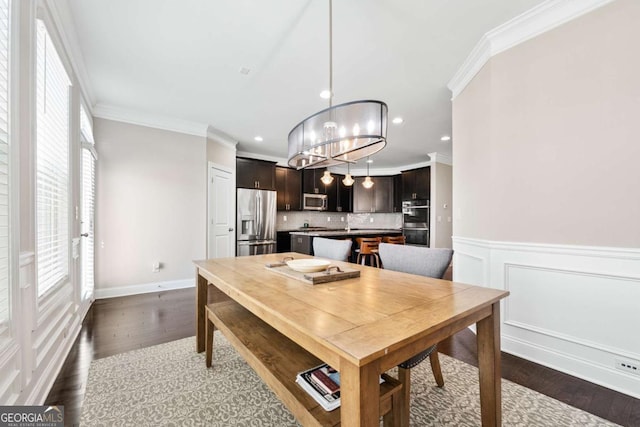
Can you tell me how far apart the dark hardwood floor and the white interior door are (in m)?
1.14

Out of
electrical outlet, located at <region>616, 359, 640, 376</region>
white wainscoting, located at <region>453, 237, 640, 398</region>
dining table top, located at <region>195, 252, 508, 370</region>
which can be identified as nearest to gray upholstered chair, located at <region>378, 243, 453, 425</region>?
dining table top, located at <region>195, 252, 508, 370</region>

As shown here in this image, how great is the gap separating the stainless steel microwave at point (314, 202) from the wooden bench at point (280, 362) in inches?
191

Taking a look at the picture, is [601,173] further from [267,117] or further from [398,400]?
[267,117]

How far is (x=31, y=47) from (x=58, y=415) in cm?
198

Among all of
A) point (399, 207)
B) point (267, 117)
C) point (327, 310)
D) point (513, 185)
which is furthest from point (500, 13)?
point (399, 207)

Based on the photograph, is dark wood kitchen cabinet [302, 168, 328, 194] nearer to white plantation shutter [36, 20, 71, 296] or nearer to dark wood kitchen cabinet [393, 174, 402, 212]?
dark wood kitchen cabinet [393, 174, 402, 212]

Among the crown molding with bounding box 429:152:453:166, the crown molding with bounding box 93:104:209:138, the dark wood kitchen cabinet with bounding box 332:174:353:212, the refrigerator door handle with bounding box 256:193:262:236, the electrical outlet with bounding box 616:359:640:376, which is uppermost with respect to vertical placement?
the crown molding with bounding box 93:104:209:138

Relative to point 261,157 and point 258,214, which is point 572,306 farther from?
point 261,157

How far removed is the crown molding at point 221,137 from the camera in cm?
443

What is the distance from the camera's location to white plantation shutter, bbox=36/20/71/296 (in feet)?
5.44

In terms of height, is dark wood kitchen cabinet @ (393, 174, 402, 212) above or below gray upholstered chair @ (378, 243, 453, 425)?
above

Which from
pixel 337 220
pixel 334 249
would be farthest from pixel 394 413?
pixel 337 220

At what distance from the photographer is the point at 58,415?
1.40m

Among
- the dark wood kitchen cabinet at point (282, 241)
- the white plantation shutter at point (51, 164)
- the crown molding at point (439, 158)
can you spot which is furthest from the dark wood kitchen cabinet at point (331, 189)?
the white plantation shutter at point (51, 164)
